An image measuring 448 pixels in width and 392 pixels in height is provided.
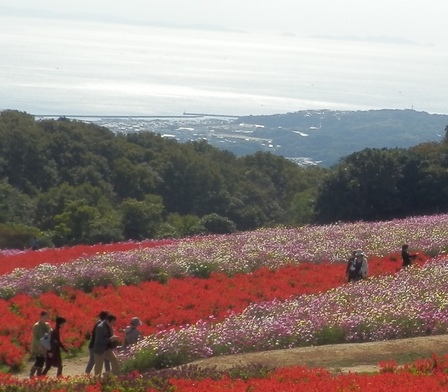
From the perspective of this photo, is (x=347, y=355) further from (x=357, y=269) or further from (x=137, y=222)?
(x=137, y=222)

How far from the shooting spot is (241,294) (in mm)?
24609

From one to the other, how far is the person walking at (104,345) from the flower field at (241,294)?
50 cm

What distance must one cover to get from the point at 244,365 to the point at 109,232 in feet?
97.7

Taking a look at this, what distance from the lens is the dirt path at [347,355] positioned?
1672 cm

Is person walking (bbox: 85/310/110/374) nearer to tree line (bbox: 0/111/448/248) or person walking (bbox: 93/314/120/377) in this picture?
person walking (bbox: 93/314/120/377)

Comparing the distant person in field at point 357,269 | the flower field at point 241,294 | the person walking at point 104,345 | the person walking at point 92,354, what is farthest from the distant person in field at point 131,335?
the distant person in field at point 357,269

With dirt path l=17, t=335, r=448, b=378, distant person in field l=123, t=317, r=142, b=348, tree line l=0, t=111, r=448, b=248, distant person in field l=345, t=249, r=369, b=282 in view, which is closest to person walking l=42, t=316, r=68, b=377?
distant person in field l=123, t=317, r=142, b=348

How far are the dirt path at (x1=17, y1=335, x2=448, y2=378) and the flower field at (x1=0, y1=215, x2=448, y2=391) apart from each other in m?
0.67

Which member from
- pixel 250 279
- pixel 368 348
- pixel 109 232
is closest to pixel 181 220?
pixel 109 232

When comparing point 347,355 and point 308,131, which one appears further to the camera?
point 308,131

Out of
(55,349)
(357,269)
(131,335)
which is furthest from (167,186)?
(55,349)

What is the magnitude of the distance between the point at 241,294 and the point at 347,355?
767cm

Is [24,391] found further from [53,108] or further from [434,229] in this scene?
[53,108]

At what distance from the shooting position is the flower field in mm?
18141
